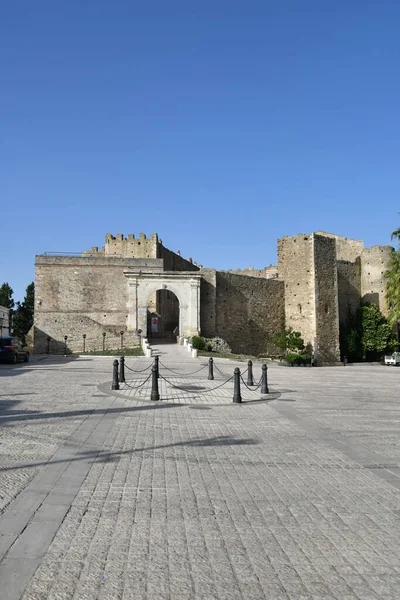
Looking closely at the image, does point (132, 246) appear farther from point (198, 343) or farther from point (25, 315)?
point (25, 315)

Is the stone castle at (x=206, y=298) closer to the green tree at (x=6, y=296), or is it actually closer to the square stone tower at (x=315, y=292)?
the square stone tower at (x=315, y=292)

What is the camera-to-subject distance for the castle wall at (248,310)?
43906 mm

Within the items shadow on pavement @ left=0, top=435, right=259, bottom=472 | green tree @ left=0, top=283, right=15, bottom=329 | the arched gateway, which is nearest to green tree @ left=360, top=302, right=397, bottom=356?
the arched gateway

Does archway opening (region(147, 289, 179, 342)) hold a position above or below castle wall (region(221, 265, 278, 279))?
below

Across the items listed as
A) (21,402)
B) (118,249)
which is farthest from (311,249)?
(21,402)

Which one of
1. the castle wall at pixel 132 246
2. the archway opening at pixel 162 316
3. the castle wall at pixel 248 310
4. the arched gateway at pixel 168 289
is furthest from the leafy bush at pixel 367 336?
the castle wall at pixel 132 246

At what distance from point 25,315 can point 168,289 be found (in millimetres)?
37341

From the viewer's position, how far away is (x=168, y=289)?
40.0 m

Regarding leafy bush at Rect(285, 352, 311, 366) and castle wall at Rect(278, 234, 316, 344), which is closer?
leafy bush at Rect(285, 352, 311, 366)

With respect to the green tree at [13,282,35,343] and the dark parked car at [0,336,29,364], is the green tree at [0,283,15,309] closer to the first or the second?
the green tree at [13,282,35,343]

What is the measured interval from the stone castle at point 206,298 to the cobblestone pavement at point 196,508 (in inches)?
1112

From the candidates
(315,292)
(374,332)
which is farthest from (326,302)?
(374,332)

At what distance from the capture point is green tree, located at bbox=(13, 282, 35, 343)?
69625mm

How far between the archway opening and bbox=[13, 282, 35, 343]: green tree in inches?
926
